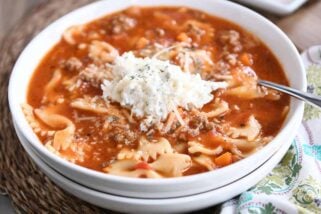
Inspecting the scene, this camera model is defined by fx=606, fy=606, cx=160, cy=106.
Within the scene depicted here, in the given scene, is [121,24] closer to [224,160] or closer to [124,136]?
[124,136]

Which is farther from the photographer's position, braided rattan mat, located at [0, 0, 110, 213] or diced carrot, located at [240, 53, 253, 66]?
diced carrot, located at [240, 53, 253, 66]

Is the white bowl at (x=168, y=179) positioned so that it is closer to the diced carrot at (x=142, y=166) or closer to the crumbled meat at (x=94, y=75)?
the diced carrot at (x=142, y=166)

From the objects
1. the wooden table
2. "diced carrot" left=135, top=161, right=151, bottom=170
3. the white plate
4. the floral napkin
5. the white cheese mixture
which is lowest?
the floral napkin

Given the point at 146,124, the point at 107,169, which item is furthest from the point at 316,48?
the point at 107,169

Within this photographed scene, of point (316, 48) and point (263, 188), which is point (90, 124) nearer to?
point (263, 188)

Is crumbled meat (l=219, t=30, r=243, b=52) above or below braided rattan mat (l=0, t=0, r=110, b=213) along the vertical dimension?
above

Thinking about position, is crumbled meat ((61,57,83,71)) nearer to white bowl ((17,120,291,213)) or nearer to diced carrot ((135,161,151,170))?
white bowl ((17,120,291,213))

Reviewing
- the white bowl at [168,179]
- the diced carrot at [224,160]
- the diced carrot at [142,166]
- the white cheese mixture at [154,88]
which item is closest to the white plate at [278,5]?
the white bowl at [168,179]

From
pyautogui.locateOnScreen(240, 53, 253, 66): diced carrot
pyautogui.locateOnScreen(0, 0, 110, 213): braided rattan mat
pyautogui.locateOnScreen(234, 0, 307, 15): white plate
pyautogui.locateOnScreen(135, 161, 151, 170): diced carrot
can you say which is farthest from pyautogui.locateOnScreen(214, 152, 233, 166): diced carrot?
pyautogui.locateOnScreen(234, 0, 307, 15): white plate
